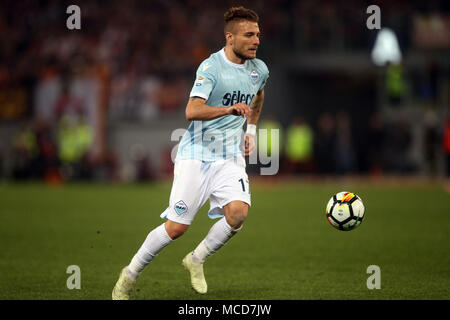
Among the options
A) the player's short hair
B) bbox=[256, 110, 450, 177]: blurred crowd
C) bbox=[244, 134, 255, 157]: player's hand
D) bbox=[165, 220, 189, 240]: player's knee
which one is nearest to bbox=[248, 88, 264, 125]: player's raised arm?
bbox=[244, 134, 255, 157]: player's hand

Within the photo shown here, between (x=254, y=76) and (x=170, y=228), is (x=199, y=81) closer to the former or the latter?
(x=254, y=76)

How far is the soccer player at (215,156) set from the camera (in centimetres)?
612

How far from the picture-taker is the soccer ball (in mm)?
7141

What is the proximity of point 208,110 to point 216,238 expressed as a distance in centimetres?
115

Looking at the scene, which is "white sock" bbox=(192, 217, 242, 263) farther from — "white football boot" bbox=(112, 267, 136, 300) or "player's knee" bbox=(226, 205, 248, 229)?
"white football boot" bbox=(112, 267, 136, 300)

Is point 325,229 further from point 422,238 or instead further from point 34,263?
point 34,263

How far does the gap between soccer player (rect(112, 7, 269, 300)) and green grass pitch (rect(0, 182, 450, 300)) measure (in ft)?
1.70

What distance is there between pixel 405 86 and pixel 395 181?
4529 millimetres

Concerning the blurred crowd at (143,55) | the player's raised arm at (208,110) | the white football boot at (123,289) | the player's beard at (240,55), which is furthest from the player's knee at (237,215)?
the blurred crowd at (143,55)

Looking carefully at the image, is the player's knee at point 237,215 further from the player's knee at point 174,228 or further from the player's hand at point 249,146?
the player's hand at point 249,146

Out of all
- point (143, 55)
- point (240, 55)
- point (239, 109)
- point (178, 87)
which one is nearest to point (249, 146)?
point (240, 55)

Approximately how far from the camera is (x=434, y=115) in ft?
84.8

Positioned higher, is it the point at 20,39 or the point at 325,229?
the point at 20,39
